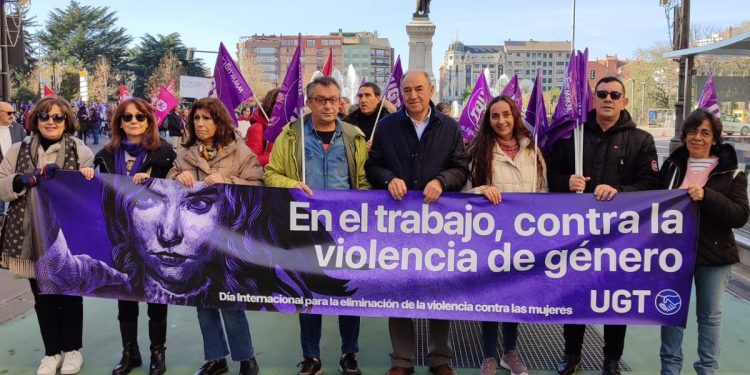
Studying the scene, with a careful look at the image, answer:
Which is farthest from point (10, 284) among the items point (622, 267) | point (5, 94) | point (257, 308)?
point (5, 94)

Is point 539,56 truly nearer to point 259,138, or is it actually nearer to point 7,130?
point 7,130

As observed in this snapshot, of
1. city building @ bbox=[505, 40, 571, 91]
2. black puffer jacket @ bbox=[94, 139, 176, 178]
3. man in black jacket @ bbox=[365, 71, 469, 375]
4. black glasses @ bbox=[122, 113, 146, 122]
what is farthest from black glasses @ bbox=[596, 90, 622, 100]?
city building @ bbox=[505, 40, 571, 91]

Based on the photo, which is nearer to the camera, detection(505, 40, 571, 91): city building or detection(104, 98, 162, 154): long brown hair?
detection(104, 98, 162, 154): long brown hair

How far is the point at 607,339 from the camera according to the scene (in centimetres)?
381

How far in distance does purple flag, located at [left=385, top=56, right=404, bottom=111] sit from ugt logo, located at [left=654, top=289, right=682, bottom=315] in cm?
358

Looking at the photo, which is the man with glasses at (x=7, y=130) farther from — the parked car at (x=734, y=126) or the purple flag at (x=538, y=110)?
the parked car at (x=734, y=126)

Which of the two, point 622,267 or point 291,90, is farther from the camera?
point 291,90

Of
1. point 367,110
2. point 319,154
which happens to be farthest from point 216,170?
point 367,110

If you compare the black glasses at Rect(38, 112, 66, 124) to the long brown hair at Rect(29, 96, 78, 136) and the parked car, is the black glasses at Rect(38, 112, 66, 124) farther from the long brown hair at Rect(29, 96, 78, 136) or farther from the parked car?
the parked car

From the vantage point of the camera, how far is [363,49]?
17938cm

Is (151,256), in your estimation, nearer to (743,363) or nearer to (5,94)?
(743,363)

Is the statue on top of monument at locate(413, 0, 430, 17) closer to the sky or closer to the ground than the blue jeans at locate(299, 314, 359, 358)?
closer to the sky

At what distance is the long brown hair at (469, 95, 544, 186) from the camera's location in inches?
149

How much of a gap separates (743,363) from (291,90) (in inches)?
134
